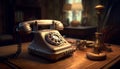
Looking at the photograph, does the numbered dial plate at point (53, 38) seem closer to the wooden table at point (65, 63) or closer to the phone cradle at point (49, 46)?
the phone cradle at point (49, 46)

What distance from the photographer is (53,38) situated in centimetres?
105

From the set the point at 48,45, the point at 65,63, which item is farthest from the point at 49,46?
the point at 65,63

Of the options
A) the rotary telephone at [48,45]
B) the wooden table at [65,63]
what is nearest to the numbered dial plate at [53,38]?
the rotary telephone at [48,45]

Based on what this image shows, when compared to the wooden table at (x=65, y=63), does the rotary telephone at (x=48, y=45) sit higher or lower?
Answer: higher

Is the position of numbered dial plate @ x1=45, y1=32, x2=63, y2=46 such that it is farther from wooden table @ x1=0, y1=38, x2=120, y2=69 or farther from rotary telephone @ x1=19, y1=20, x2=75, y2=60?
wooden table @ x1=0, y1=38, x2=120, y2=69

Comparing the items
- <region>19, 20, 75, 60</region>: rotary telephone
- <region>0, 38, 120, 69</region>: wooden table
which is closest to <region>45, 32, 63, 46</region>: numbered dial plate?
<region>19, 20, 75, 60</region>: rotary telephone

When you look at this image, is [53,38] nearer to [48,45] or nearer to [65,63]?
[48,45]

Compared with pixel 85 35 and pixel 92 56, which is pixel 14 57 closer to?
pixel 92 56

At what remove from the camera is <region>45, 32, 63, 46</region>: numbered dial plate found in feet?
3.30

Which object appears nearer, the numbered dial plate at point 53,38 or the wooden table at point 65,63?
the wooden table at point 65,63

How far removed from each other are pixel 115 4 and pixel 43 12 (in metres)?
1.97

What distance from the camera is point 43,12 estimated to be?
4.37m

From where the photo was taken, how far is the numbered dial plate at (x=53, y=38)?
1.00 m

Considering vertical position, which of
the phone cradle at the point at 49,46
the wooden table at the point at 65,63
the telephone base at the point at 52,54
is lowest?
the wooden table at the point at 65,63
